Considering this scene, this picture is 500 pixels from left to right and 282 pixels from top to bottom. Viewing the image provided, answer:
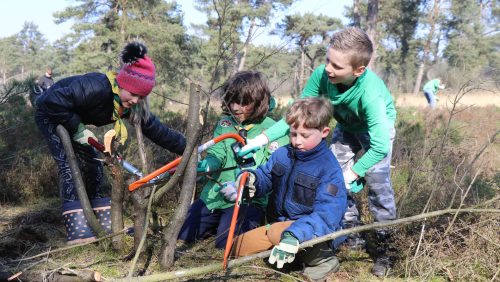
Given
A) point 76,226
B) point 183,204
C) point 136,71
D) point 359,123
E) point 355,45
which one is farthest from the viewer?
point 359,123

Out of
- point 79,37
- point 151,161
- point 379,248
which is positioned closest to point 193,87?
point 379,248

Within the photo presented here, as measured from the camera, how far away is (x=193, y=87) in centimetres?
244

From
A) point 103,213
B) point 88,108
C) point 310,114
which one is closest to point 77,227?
point 103,213

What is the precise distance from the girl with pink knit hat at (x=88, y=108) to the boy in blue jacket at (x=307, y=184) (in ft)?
3.62

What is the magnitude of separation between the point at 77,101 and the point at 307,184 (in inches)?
74.8

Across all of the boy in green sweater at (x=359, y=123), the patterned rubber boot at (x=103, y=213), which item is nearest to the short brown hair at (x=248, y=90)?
the boy in green sweater at (x=359, y=123)

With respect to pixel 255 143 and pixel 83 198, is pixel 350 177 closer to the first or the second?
pixel 255 143

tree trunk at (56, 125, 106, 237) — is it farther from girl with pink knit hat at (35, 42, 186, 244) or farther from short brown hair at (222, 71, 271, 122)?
short brown hair at (222, 71, 271, 122)

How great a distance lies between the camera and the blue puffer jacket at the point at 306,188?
2.43 meters

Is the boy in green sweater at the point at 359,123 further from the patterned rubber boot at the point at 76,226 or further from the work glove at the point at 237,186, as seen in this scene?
the patterned rubber boot at the point at 76,226

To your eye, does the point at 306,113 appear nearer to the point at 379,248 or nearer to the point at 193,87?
the point at 193,87

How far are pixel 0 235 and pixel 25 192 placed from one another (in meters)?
1.28

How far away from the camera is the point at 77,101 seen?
10.3ft

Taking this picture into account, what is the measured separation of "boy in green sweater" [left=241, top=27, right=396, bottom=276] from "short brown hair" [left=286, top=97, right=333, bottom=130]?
270 millimetres
